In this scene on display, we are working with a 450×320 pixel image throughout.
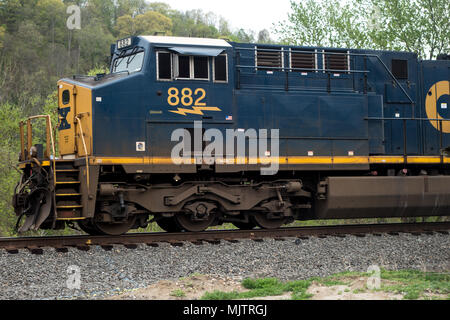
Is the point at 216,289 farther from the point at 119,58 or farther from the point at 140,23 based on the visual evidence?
the point at 140,23

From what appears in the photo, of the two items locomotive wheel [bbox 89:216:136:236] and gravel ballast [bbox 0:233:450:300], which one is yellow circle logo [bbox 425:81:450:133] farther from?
locomotive wheel [bbox 89:216:136:236]

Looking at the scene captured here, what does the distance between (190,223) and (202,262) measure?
249cm

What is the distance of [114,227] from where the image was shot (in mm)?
11180

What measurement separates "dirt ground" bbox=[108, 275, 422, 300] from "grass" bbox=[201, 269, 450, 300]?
0.07 m

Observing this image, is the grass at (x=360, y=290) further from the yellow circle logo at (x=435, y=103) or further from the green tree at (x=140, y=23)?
the green tree at (x=140, y=23)

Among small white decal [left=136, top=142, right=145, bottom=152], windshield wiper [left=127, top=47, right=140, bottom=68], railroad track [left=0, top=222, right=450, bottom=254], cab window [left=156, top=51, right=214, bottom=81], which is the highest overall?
windshield wiper [left=127, top=47, right=140, bottom=68]

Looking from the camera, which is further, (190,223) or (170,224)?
(170,224)

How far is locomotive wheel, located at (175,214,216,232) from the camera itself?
38.2 ft

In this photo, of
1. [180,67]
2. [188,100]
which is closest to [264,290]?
[188,100]

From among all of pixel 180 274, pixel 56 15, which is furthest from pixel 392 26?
pixel 56 15

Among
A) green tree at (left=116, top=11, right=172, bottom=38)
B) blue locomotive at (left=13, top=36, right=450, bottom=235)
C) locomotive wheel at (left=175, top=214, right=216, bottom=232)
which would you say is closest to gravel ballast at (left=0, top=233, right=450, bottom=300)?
locomotive wheel at (left=175, top=214, right=216, bottom=232)

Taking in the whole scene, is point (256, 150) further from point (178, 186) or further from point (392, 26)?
point (392, 26)

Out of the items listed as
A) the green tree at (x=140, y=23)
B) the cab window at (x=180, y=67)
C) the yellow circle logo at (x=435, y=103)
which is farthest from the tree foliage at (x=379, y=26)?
the green tree at (x=140, y=23)

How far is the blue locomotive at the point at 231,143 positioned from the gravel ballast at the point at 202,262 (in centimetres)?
126
